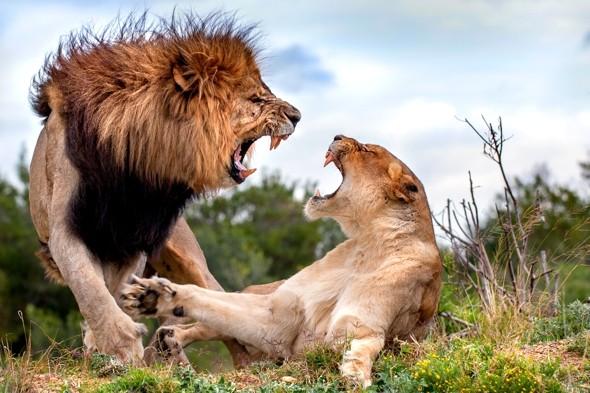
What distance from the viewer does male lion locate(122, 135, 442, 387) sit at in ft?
16.4

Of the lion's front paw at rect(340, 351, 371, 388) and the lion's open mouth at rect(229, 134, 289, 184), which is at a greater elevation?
the lion's open mouth at rect(229, 134, 289, 184)

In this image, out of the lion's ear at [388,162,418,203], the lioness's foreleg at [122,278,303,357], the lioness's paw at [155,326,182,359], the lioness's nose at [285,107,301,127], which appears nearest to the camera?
the lioness's foreleg at [122,278,303,357]

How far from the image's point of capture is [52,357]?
496cm

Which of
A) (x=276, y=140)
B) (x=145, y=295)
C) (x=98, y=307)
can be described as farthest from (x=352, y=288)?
(x=98, y=307)

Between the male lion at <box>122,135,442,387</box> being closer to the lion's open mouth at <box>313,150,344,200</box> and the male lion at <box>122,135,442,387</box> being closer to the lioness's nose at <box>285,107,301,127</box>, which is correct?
the lion's open mouth at <box>313,150,344,200</box>

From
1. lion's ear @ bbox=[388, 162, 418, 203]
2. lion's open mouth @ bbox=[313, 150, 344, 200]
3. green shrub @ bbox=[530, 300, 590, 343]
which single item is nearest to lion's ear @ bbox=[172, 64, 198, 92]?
lion's open mouth @ bbox=[313, 150, 344, 200]

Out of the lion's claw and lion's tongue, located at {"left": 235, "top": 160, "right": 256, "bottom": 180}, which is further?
lion's tongue, located at {"left": 235, "top": 160, "right": 256, "bottom": 180}

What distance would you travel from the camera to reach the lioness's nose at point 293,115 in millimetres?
5758

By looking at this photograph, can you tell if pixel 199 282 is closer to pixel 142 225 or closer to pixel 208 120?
pixel 142 225

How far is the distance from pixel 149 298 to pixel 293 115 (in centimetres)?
129

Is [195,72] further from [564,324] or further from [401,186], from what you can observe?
[564,324]

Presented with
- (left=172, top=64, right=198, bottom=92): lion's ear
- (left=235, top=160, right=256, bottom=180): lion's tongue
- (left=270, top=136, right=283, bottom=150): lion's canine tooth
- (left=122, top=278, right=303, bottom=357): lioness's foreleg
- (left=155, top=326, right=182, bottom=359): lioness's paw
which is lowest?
(left=155, top=326, right=182, bottom=359): lioness's paw

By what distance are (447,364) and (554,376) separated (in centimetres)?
42

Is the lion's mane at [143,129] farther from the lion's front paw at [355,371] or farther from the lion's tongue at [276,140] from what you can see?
the lion's front paw at [355,371]
